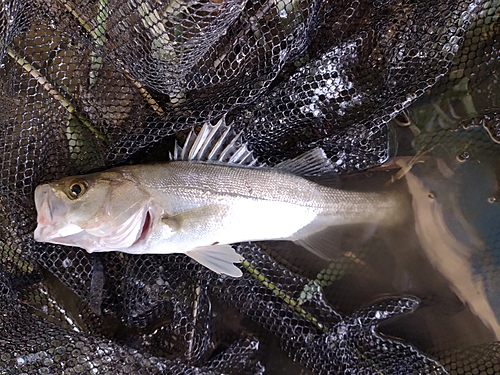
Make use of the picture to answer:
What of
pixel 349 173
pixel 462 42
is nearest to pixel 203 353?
pixel 349 173

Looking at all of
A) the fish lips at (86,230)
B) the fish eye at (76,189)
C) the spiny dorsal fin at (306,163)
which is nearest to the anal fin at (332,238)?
the spiny dorsal fin at (306,163)

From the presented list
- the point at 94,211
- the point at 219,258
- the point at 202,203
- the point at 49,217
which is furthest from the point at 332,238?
the point at 49,217

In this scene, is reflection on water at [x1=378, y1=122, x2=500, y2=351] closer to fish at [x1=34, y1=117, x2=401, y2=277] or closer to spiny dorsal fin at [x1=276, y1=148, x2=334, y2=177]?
fish at [x1=34, y1=117, x2=401, y2=277]

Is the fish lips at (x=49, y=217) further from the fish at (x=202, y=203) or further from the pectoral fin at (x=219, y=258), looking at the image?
the pectoral fin at (x=219, y=258)

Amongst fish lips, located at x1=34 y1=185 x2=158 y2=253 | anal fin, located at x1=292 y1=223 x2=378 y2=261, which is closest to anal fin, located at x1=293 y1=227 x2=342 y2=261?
anal fin, located at x1=292 y1=223 x2=378 y2=261

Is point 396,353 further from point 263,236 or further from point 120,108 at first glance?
point 120,108

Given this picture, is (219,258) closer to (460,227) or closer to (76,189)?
(76,189)
